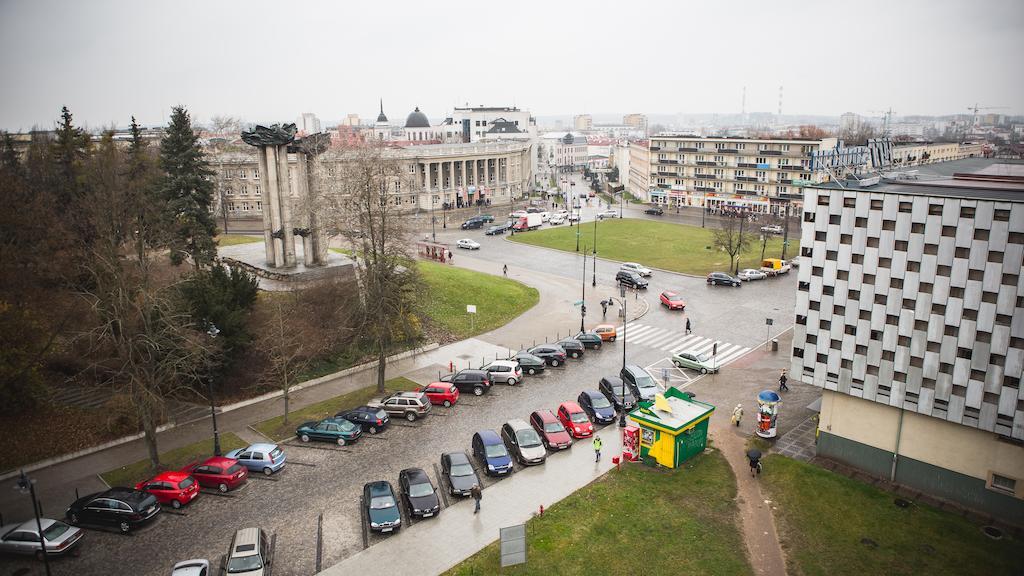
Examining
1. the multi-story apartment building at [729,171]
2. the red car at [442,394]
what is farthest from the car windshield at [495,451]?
the multi-story apartment building at [729,171]

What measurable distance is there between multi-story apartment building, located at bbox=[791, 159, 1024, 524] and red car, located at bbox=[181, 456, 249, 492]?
25.0 metres

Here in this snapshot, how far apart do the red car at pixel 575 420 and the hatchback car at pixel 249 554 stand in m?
14.2

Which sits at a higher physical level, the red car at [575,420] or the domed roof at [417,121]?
the domed roof at [417,121]

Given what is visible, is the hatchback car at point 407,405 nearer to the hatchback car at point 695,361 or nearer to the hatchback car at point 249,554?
the hatchback car at point 249,554

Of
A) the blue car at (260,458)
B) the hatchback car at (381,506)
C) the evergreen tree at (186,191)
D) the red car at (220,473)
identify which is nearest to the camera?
the hatchback car at (381,506)

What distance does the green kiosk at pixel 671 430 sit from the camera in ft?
87.6

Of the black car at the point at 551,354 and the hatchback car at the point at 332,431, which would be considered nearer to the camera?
the hatchback car at the point at 332,431

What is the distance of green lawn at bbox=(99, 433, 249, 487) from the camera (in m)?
26.7

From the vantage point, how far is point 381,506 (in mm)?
22906

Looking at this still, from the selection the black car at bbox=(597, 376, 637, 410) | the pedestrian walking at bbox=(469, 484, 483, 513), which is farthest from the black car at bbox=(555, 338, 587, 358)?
the pedestrian walking at bbox=(469, 484, 483, 513)

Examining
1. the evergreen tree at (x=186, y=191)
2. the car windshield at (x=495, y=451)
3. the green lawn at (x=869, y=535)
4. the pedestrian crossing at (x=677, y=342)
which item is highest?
the evergreen tree at (x=186, y=191)

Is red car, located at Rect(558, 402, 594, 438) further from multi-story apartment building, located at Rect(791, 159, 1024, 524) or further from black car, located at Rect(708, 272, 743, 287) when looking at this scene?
black car, located at Rect(708, 272, 743, 287)

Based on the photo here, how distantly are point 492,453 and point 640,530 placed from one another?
7159mm

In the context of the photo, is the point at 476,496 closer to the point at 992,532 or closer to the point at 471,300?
the point at 992,532
